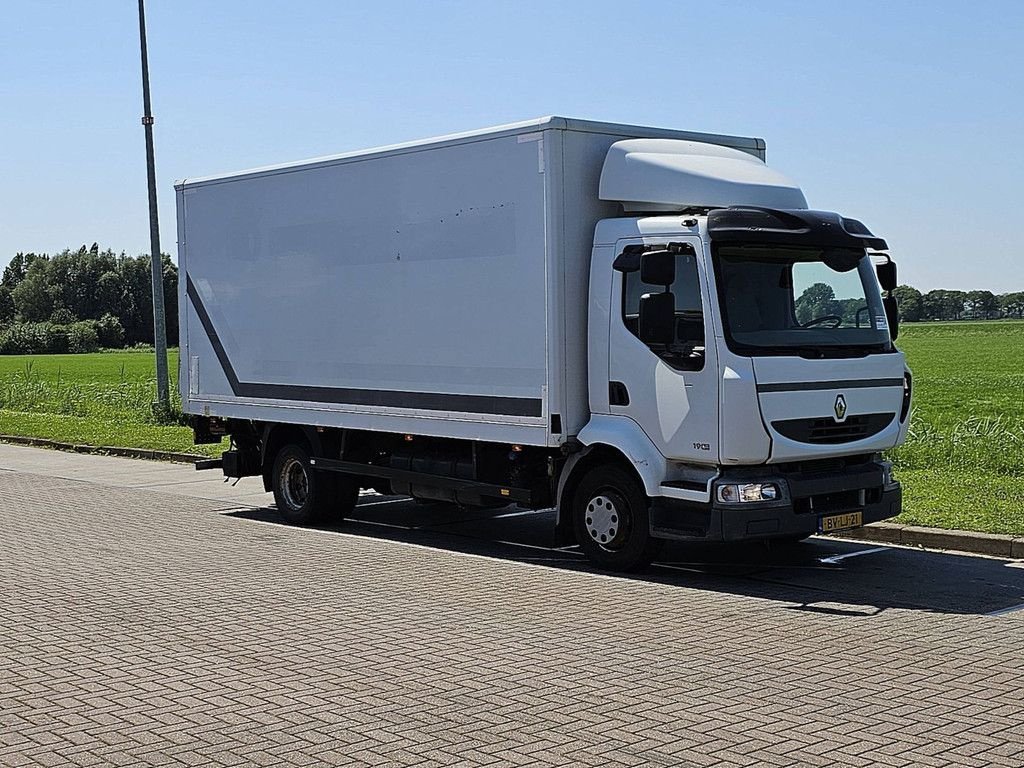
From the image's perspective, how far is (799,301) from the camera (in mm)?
10922

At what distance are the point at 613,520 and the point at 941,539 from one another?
122 inches

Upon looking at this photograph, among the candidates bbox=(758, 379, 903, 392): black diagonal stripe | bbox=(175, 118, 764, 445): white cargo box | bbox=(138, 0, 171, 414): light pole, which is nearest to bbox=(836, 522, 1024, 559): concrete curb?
bbox=(758, 379, 903, 392): black diagonal stripe

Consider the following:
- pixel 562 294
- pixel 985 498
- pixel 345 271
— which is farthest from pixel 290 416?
pixel 985 498

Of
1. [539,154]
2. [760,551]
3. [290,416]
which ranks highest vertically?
[539,154]

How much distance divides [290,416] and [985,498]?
708 cm

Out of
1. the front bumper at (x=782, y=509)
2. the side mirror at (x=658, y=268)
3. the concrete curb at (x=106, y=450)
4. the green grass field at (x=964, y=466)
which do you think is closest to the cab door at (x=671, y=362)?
the side mirror at (x=658, y=268)

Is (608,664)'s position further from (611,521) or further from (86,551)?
(86,551)

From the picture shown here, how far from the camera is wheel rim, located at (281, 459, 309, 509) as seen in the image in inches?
571

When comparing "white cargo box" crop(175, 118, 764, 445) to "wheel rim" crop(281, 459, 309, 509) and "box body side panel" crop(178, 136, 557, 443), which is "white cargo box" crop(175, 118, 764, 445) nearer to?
"box body side panel" crop(178, 136, 557, 443)

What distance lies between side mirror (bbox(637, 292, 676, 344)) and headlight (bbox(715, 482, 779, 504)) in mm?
1214

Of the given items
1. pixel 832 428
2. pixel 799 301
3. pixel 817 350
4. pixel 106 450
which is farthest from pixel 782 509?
pixel 106 450

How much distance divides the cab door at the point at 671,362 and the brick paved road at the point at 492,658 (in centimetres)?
119

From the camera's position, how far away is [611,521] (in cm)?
1110

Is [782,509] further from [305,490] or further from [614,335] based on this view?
[305,490]
